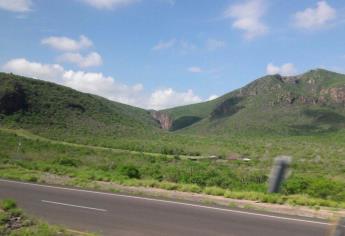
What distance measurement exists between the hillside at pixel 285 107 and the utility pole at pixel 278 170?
431 feet

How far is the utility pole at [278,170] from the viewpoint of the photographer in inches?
188

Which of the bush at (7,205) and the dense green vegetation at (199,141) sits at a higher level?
the dense green vegetation at (199,141)

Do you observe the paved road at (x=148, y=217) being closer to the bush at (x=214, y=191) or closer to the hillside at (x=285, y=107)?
the bush at (x=214, y=191)

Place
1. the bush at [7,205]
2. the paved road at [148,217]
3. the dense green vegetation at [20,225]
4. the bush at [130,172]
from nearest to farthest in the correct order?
the dense green vegetation at [20,225] → the paved road at [148,217] → the bush at [7,205] → the bush at [130,172]

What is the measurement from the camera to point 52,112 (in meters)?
100

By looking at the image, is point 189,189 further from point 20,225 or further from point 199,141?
point 199,141

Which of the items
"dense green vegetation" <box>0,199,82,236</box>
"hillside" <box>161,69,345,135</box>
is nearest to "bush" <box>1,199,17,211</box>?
"dense green vegetation" <box>0,199,82,236</box>

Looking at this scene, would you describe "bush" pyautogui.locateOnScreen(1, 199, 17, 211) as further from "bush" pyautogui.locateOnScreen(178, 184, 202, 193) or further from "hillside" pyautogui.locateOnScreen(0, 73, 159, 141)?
"hillside" pyautogui.locateOnScreen(0, 73, 159, 141)

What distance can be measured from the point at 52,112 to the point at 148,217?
3586 inches

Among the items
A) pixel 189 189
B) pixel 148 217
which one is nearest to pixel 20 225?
pixel 148 217

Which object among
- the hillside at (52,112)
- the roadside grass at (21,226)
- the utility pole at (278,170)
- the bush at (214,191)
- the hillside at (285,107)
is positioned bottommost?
the roadside grass at (21,226)

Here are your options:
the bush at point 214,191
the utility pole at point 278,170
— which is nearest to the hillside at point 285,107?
the bush at point 214,191

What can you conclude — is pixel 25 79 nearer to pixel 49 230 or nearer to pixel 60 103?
pixel 60 103

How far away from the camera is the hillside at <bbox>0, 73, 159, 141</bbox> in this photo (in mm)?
90625
